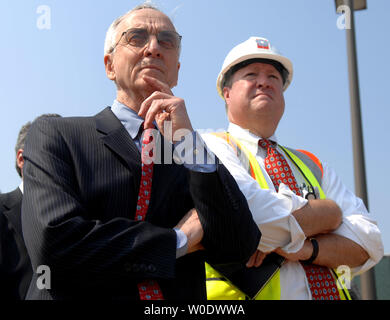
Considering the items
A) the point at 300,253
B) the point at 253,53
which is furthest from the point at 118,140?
the point at 253,53

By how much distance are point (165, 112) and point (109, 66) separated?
69 centimetres

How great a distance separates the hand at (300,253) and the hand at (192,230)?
0.79 metres

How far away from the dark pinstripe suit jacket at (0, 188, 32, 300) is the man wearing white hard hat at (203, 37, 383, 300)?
123 cm

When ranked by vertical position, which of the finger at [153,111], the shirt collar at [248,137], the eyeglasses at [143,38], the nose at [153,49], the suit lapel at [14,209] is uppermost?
the eyeglasses at [143,38]

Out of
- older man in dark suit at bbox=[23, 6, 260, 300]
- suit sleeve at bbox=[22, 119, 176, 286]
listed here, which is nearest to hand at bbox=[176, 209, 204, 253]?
older man in dark suit at bbox=[23, 6, 260, 300]

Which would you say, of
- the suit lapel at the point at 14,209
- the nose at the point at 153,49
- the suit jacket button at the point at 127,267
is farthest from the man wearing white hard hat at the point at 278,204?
the suit lapel at the point at 14,209

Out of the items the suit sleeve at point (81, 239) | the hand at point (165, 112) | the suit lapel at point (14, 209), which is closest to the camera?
the suit sleeve at point (81, 239)

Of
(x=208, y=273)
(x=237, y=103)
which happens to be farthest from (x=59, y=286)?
(x=237, y=103)

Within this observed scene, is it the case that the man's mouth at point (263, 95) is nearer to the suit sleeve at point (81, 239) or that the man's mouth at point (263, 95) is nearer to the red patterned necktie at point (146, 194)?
the red patterned necktie at point (146, 194)

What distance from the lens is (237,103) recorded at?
3725mm

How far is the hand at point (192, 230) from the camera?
2266 millimetres

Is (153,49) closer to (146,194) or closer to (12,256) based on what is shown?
(146,194)

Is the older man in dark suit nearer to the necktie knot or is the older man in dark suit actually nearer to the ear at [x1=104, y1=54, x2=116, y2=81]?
the ear at [x1=104, y1=54, x2=116, y2=81]

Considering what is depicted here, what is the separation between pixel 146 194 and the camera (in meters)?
2.31
